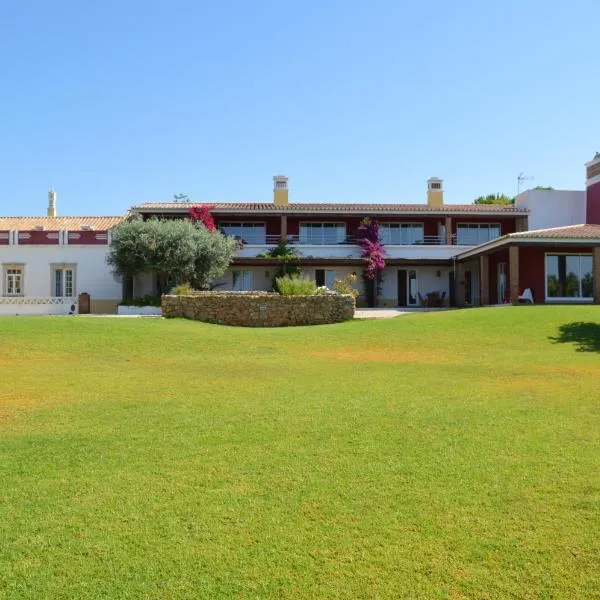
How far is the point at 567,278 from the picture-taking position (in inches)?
1177

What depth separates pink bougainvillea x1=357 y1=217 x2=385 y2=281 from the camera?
123ft

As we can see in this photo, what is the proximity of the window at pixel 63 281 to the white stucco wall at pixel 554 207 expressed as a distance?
1066 inches

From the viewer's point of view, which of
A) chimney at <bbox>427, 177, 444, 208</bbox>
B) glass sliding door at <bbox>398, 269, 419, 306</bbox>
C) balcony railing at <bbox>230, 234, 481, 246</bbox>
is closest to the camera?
balcony railing at <bbox>230, 234, 481, 246</bbox>

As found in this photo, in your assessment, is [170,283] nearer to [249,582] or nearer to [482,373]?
[482,373]

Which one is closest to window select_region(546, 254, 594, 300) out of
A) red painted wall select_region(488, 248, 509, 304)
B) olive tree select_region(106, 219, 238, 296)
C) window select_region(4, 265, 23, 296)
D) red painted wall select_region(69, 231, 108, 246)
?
red painted wall select_region(488, 248, 509, 304)

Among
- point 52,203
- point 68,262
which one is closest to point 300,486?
point 68,262

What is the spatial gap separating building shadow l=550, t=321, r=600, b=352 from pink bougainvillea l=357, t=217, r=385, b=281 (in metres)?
17.8

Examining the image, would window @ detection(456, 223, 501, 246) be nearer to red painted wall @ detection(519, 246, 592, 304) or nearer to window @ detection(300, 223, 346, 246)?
window @ detection(300, 223, 346, 246)

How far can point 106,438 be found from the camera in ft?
23.4

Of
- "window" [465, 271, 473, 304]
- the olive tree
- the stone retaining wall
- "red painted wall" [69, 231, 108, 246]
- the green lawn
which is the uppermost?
"red painted wall" [69, 231, 108, 246]

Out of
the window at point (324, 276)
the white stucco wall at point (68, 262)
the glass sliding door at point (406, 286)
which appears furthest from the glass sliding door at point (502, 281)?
the white stucco wall at point (68, 262)

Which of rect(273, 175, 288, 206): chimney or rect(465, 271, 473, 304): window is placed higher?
rect(273, 175, 288, 206): chimney

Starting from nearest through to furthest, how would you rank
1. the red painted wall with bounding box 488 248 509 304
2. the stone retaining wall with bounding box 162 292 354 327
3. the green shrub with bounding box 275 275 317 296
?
the stone retaining wall with bounding box 162 292 354 327 → the green shrub with bounding box 275 275 317 296 → the red painted wall with bounding box 488 248 509 304

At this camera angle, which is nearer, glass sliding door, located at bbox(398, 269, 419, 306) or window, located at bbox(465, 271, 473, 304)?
window, located at bbox(465, 271, 473, 304)
